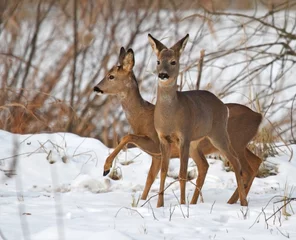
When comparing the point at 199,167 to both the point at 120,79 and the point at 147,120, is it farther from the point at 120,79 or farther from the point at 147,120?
the point at 120,79

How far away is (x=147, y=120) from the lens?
8.23 metres

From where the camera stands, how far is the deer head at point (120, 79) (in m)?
8.29

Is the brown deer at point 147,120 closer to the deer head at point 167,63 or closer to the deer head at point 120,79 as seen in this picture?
the deer head at point 120,79

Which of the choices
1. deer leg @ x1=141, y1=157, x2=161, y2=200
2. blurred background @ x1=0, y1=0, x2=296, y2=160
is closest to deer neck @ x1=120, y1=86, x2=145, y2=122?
deer leg @ x1=141, y1=157, x2=161, y2=200

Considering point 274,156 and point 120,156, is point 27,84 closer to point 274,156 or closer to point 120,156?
point 120,156

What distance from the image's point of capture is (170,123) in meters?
7.64

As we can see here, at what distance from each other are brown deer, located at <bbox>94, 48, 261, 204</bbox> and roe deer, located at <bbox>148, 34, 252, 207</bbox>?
1.05ft

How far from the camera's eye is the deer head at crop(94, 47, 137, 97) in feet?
27.2

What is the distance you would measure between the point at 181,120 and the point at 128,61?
985 millimetres

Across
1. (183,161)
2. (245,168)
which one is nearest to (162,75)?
(183,161)

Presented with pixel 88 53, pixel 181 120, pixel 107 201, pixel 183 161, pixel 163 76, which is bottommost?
pixel 107 201

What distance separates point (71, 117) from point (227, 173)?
125 inches

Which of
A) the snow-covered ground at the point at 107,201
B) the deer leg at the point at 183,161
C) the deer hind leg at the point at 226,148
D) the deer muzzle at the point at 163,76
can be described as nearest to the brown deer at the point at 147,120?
the deer hind leg at the point at 226,148

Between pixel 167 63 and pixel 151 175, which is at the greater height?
pixel 167 63
